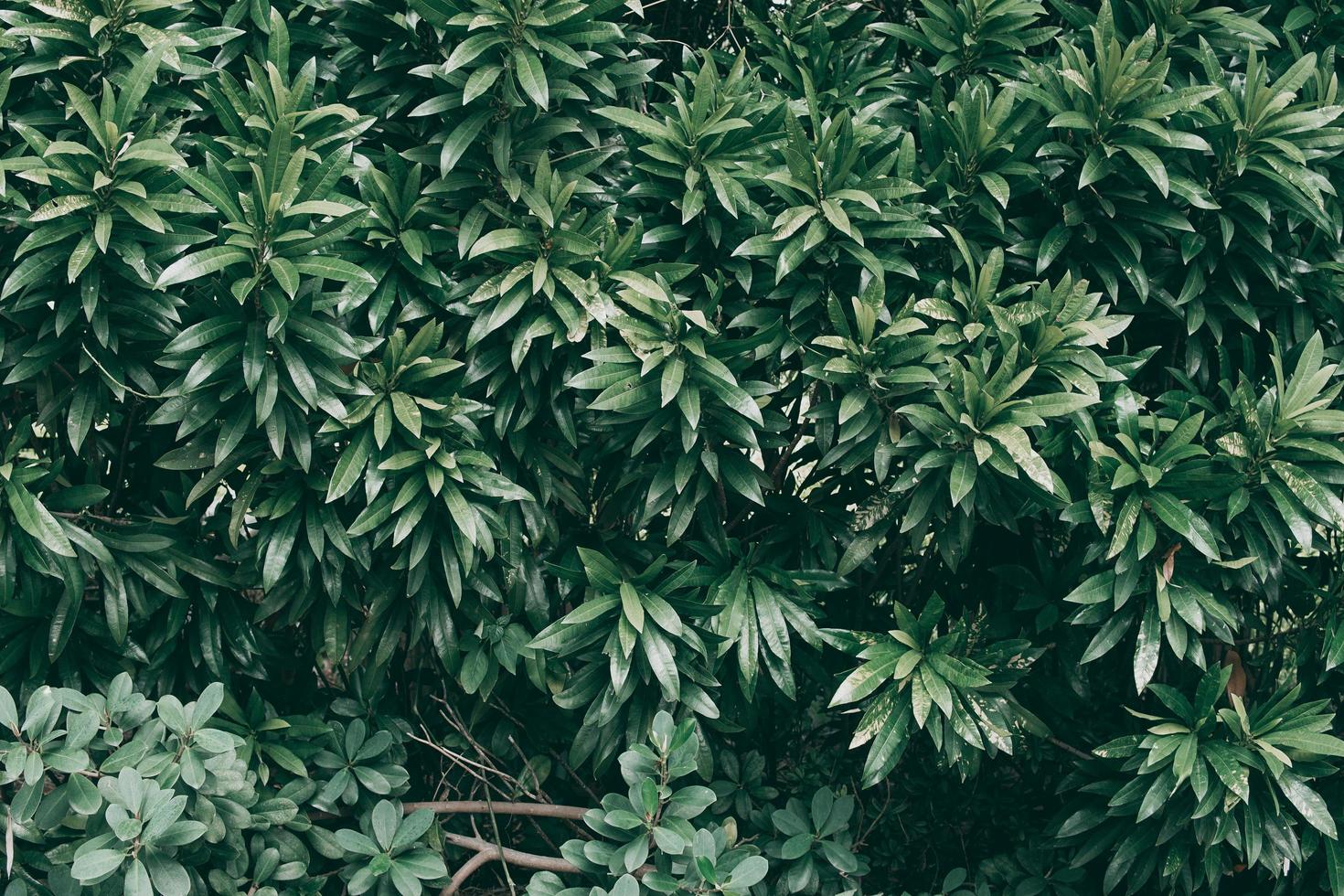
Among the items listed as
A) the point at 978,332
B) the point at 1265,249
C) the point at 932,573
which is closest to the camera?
the point at 978,332

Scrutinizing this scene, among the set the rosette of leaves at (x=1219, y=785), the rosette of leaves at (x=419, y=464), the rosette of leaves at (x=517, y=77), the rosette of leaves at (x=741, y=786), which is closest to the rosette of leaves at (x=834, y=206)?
the rosette of leaves at (x=517, y=77)

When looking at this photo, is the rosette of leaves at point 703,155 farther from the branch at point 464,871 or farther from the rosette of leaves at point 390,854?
the branch at point 464,871

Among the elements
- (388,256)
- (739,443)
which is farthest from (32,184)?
(739,443)

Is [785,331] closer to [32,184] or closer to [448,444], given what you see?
[448,444]

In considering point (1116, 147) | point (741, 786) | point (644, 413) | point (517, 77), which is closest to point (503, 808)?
point (741, 786)

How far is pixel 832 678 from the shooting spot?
3.21m

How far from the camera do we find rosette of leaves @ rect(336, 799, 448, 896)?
299 cm

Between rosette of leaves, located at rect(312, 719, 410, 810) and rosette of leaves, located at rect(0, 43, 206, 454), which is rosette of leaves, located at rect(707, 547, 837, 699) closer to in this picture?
rosette of leaves, located at rect(312, 719, 410, 810)

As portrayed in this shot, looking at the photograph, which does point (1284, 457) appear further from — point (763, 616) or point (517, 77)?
A: point (517, 77)

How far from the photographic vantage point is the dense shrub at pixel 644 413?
2.75m

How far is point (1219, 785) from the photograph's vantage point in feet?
9.37

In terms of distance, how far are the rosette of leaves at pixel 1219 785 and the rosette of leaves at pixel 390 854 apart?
162 cm

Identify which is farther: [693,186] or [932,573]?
[932,573]

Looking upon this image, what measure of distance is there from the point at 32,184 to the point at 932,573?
2.44 metres
